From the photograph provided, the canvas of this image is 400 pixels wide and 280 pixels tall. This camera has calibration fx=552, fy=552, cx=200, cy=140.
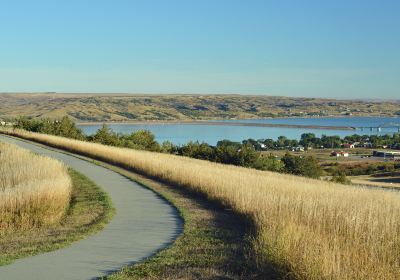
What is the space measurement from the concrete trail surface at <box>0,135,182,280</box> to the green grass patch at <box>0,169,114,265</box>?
0.23 metres

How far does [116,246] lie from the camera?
378 inches

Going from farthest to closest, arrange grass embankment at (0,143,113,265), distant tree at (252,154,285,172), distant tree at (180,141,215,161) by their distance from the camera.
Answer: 1. distant tree at (180,141,215,161)
2. distant tree at (252,154,285,172)
3. grass embankment at (0,143,113,265)

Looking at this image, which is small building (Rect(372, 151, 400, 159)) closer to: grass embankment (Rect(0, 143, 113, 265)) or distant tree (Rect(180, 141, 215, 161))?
distant tree (Rect(180, 141, 215, 161))

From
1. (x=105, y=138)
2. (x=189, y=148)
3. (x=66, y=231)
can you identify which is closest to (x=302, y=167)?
(x=189, y=148)

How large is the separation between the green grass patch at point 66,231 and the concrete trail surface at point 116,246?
0.76ft

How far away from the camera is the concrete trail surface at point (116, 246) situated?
312 inches

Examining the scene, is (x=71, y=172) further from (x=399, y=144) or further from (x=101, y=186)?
(x=399, y=144)

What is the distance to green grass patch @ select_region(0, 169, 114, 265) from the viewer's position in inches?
373

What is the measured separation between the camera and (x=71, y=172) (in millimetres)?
22609

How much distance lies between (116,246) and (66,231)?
2.09m

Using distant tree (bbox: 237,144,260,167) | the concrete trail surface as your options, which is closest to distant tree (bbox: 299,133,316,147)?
distant tree (bbox: 237,144,260,167)

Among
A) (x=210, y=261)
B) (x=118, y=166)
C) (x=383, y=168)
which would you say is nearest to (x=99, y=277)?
(x=210, y=261)

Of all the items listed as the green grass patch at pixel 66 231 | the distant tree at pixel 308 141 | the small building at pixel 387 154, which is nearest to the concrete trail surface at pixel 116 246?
the green grass patch at pixel 66 231

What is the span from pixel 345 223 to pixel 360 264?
10.3 feet
